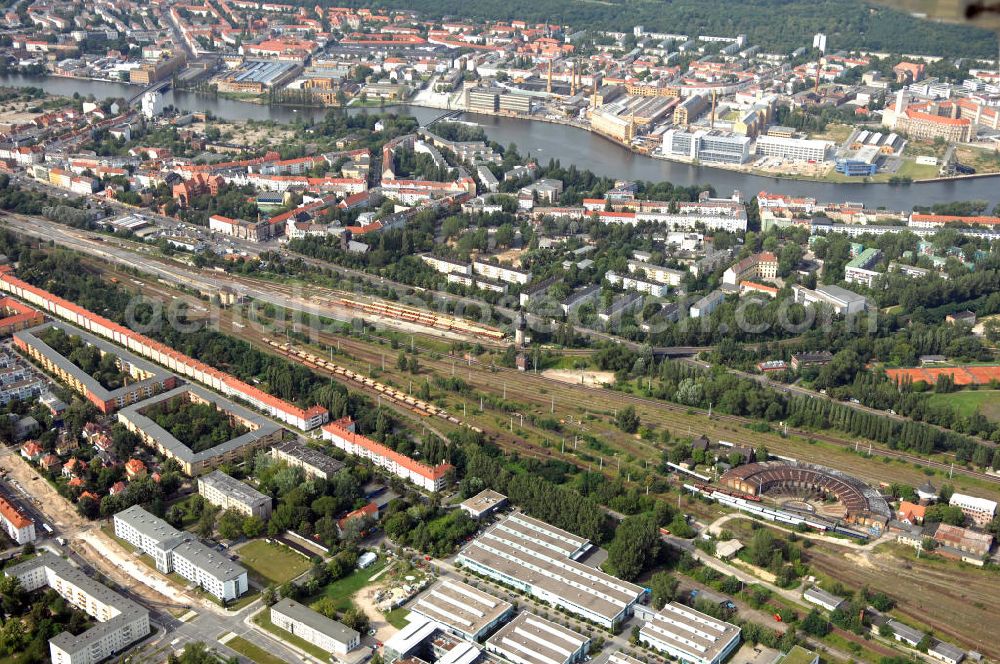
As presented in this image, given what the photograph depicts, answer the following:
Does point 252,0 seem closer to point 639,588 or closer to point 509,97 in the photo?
point 509,97

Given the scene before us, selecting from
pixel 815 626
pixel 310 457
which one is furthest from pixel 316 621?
pixel 815 626

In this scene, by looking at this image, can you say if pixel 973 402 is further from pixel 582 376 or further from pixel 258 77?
pixel 258 77

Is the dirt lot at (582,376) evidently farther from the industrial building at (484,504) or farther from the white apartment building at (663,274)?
the white apartment building at (663,274)

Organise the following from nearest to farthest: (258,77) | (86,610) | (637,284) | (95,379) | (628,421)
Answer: (86,610), (628,421), (95,379), (637,284), (258,77)

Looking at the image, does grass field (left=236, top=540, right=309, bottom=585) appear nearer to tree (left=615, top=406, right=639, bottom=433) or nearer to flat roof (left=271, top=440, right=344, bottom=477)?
flat roof (left=271, top=440, right=344, bottom=477)

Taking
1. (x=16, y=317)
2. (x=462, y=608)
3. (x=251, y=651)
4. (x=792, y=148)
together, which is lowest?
(x=251, y=651)

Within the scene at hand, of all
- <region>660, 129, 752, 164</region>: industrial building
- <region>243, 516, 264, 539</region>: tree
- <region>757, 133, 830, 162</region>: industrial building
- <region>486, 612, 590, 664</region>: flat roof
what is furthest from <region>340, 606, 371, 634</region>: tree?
<region>757, 133, 830, 162</region>: industrial building

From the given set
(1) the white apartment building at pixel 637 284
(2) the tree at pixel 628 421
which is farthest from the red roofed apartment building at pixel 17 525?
(1) the white apartment building at pixel 637 284
